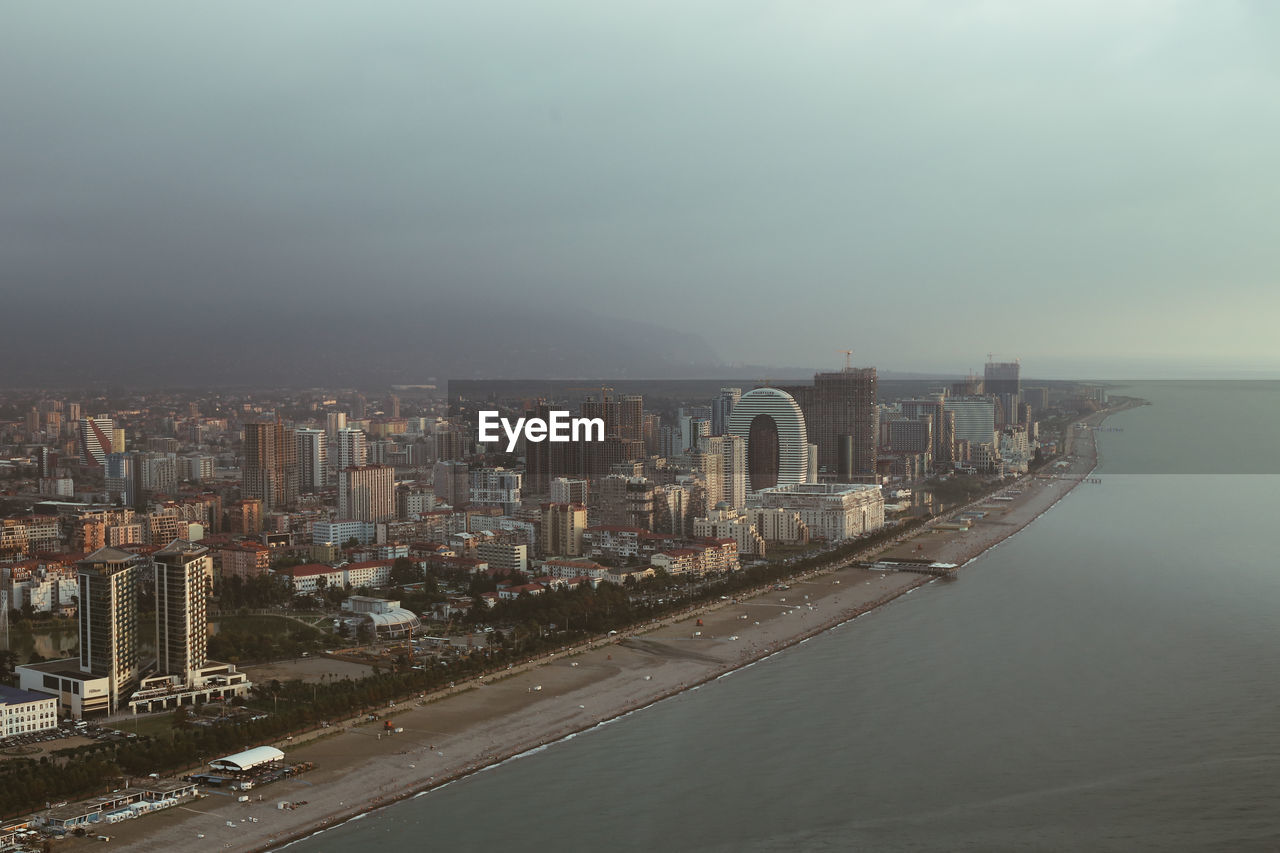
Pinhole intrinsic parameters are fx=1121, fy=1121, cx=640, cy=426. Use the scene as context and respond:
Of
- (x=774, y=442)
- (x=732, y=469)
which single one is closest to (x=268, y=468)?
(x=732, y=469)

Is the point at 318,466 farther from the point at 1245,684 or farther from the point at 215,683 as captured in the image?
the point at 1245,684

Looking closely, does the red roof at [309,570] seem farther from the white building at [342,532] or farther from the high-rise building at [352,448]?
the high-rise building at [352,448]

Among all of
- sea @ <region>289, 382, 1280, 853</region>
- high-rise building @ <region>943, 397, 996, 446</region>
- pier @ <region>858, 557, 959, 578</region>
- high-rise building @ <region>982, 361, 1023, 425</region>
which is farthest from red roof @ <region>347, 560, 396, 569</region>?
high-rise building @ <region>982, 361, 1023, 425</region>

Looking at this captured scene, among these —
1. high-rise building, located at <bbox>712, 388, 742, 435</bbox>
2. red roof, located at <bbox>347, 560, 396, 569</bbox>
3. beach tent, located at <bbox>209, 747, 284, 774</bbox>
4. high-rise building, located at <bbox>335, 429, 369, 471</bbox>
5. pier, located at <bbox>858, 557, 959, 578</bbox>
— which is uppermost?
high-rise building, located at <bbox>712, 388, 742, 435</bbox>

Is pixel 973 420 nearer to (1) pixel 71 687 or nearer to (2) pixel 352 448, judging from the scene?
(2) pixel 352 448

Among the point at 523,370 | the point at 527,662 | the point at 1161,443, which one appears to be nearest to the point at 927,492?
the point at 523,370

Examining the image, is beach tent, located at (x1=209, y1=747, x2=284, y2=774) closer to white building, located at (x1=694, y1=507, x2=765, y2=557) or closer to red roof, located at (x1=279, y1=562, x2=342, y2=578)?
red roof, located at (x1=279, y1=562, x2=342, y2=578)

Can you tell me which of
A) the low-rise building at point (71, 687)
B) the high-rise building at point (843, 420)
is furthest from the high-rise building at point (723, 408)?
the low-rise building at point (71, 687)
